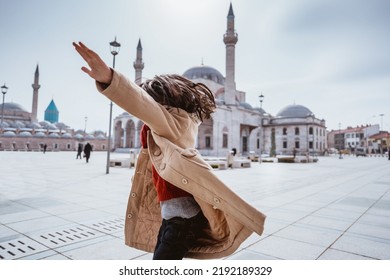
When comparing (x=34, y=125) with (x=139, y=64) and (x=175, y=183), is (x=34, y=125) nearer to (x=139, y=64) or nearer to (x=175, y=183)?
(x=139, y=64)

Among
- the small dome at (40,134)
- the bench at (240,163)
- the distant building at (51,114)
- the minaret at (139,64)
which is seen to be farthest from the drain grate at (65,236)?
the distant building at (51,114)

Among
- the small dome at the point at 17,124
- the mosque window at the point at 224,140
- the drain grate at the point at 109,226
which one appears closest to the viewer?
the drain grate at the point at 109,226

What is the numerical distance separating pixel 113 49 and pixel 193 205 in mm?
9893

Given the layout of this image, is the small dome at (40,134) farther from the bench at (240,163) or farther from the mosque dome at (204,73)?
the bench at (240,163)

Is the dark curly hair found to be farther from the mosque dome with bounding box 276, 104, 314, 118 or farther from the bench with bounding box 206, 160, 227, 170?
the mosque dome with bounding box 276, 104, 314, 118

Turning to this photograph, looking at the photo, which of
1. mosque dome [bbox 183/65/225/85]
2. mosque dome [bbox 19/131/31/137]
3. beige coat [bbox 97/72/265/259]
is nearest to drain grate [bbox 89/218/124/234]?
beige coat [bbox 97/72/265/259]

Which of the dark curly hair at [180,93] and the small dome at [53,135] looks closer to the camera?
the dark curly hair at [180,93]

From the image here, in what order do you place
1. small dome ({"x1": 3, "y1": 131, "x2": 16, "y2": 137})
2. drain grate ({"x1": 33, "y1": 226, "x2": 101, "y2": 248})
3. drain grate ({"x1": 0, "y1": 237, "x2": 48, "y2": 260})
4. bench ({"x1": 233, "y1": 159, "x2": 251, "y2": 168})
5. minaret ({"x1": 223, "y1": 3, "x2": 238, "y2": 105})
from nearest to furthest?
1. drain grate ({"x1": 0, "y1": 237, "x2": 48, "y2": 260})
2. drain grate ({"x1": 33, "y1": 226, "x2": 101, "y2": 248})
3. bench ({"x1": 233, "y1": 159, "x2": 251, "y2": 168})
4. minaret ({"x1": 223, "y1": 3, "x2": 238, "y2": 105})
5. small dome ({"x1": 3, "y1": 131, "x2": 16, "y2": 137})

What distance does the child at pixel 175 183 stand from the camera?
4.10ft

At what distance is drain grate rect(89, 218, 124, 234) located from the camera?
3341 mm

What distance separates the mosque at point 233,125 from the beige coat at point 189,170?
29.4 metres

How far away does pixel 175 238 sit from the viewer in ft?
4.66

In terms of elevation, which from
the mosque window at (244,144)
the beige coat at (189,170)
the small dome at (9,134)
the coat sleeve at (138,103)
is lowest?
the beige coat at (189,170)

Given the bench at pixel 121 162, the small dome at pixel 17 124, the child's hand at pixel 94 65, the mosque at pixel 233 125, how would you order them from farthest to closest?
the small dome at pixel 17 124 → the mosque at pixel 233 125 → the bench at pixel 121 162 → the child's hand at pixel 94 65
